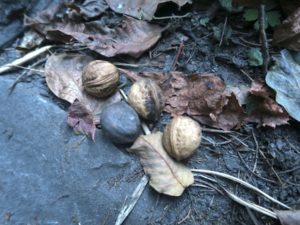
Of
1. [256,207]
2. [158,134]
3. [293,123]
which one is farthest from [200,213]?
[293,123]

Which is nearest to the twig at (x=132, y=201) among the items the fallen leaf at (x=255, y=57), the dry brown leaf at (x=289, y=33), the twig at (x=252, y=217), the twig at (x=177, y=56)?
the twig at (x=252, y=217)

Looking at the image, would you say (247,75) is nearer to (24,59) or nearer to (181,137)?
(181,137)

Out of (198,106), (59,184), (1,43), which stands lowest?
(59,184)

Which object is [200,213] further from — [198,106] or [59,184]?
[59,184]

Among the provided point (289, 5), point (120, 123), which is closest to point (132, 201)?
point (120, 123)

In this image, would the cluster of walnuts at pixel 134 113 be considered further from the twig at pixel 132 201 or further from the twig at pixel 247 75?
the twig at pixel 247 75

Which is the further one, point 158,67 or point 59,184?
point 158,67
